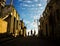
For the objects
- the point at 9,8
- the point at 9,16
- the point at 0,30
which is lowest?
the point at 0,30

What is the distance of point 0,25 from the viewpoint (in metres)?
23.1

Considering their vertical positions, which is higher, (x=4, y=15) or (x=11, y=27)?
(x=4, y=15)

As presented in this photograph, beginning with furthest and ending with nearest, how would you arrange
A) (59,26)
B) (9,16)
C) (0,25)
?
1. (9,16)
2. (0,25)
3. (59,26)

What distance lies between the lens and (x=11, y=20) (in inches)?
1167

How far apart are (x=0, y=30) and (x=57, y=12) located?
10554 millimetres

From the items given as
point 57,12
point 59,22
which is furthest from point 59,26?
point 57,12

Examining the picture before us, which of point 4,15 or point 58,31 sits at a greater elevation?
point 4,15

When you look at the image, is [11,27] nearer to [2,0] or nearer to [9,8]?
[9,8]

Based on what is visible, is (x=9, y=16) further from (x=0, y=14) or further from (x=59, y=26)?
(x=59, y=26)

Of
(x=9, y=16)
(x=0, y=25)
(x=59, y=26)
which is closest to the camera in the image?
(x=59, y=26)

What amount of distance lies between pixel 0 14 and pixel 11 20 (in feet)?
9.34

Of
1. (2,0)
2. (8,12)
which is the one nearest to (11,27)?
(8,12)

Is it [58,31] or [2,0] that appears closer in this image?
[58,31]

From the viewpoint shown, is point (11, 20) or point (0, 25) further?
point (11, 20)
